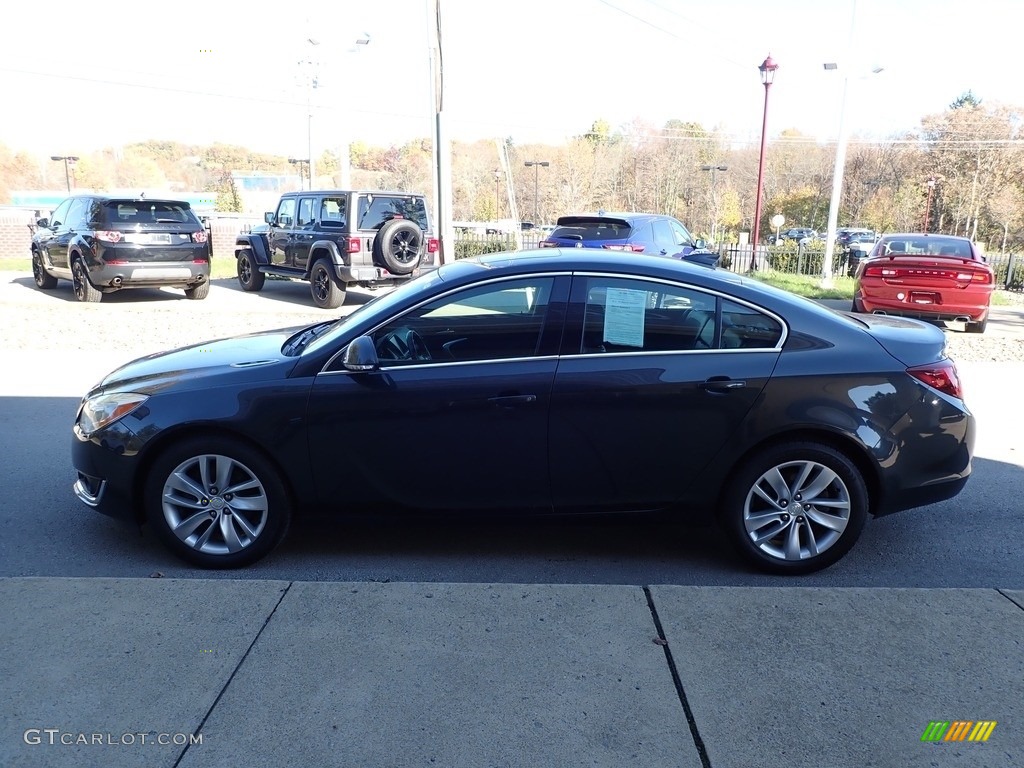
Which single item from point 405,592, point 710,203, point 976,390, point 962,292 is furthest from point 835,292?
point 710,203

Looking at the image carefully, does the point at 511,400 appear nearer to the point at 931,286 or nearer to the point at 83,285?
the point at 931,286

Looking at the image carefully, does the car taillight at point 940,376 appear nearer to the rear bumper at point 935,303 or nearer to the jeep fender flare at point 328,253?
the rear bumper at point 935,303

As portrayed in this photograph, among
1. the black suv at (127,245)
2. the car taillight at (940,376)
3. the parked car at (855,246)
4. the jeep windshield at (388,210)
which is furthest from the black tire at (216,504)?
the parked car at (855,246)

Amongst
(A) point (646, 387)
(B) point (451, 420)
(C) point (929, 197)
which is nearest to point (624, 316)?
(A) point (646, 387)

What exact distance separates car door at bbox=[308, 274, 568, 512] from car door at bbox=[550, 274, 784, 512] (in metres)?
0.11

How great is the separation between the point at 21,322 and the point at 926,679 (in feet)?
41.9

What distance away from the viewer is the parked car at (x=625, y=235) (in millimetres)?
12523

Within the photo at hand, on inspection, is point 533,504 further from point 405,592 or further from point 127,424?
point 127,424

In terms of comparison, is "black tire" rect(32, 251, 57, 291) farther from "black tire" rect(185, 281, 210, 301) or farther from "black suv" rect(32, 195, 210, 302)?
"black tire" rect(185, 281, 210, 301)

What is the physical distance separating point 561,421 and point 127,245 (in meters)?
→ 12.2

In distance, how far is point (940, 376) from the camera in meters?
4.09

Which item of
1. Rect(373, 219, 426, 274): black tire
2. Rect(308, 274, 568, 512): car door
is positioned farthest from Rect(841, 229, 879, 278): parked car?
Rect(308, 274, 568, 512): car door

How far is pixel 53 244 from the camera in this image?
15094 millimetres

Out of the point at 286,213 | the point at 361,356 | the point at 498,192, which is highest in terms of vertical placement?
the point at 498,192
